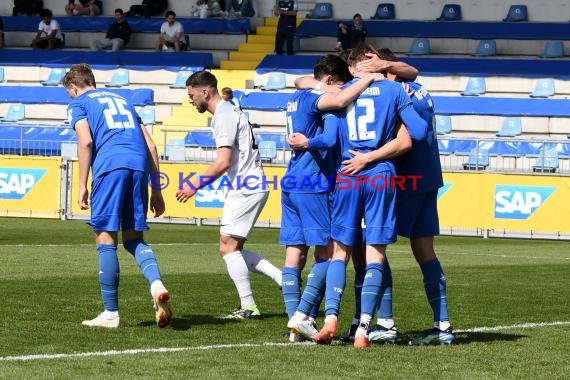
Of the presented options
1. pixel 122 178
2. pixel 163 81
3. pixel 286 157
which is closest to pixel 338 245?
pixel 122 178

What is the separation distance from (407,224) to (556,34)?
24.2 meters

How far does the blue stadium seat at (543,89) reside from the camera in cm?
2888

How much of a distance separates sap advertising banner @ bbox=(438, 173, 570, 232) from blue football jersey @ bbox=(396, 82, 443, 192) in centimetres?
1325

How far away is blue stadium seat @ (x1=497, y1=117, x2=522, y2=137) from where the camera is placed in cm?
2741

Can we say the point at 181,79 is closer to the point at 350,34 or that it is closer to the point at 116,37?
the point at 116,37

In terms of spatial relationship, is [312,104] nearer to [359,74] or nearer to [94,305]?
[359,74]

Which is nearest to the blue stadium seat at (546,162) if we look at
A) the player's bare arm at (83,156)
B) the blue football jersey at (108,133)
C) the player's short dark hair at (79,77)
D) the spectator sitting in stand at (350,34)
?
the spectator sitting in stand at (350,34)

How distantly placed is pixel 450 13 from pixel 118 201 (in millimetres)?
25318

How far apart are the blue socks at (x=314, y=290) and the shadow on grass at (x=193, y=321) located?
1.06 metres

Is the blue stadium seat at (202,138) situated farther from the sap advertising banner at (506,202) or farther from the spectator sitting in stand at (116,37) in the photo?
the spectator sitting in stand at (116,37)

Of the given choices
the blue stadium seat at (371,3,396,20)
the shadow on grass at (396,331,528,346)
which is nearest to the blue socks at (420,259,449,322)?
the shadow on grass at (396,331,528,346)

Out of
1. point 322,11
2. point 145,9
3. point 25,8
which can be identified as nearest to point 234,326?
point 322,11

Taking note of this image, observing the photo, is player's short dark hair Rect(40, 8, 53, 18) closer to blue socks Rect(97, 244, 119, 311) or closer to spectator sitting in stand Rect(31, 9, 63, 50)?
spectator sitting in stand Rect(31, 9, 63, 50)

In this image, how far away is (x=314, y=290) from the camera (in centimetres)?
870
